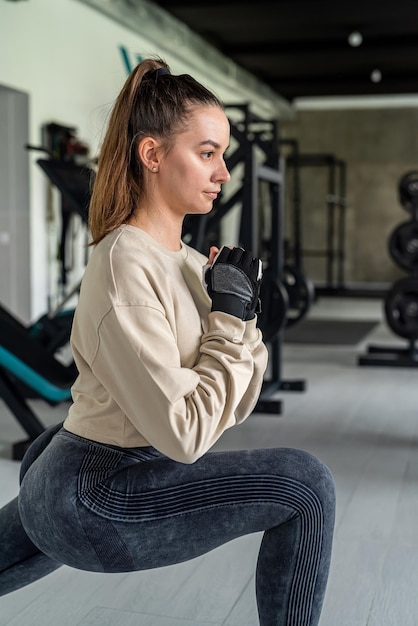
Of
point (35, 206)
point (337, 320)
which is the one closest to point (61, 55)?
point (35, 206)

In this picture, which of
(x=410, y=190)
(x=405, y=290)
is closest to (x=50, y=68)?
(x=410, y=190)

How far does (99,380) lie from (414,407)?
3.79 metres

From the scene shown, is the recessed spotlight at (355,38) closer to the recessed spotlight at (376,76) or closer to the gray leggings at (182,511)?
the recessed spotlight at (376,76)

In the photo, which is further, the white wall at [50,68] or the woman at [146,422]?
the white wall at [50,68]

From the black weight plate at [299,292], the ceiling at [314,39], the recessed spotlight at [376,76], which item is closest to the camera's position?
the black weight plate at [299,292]

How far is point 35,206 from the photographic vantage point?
273 inches

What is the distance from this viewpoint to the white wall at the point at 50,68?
6.54m

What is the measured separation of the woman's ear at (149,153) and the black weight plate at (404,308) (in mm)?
5220

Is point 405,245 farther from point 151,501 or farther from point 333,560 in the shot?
point 151,501

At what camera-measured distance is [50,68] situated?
23.2 feet

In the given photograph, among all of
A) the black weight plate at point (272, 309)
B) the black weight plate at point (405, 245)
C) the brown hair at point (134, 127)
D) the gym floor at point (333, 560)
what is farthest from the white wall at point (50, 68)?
the brown hair at point (134, 127)

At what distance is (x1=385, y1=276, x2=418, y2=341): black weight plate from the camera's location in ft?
20.9

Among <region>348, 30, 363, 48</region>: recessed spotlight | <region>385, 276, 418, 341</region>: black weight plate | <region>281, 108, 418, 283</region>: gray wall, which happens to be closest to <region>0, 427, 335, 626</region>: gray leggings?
<region>385, 276, 418, 341</region>: black weight plate

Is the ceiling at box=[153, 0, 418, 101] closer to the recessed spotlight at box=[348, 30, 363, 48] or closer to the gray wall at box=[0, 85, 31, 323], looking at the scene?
the recessed spotlight at box=[348, 30, 363, 48]
